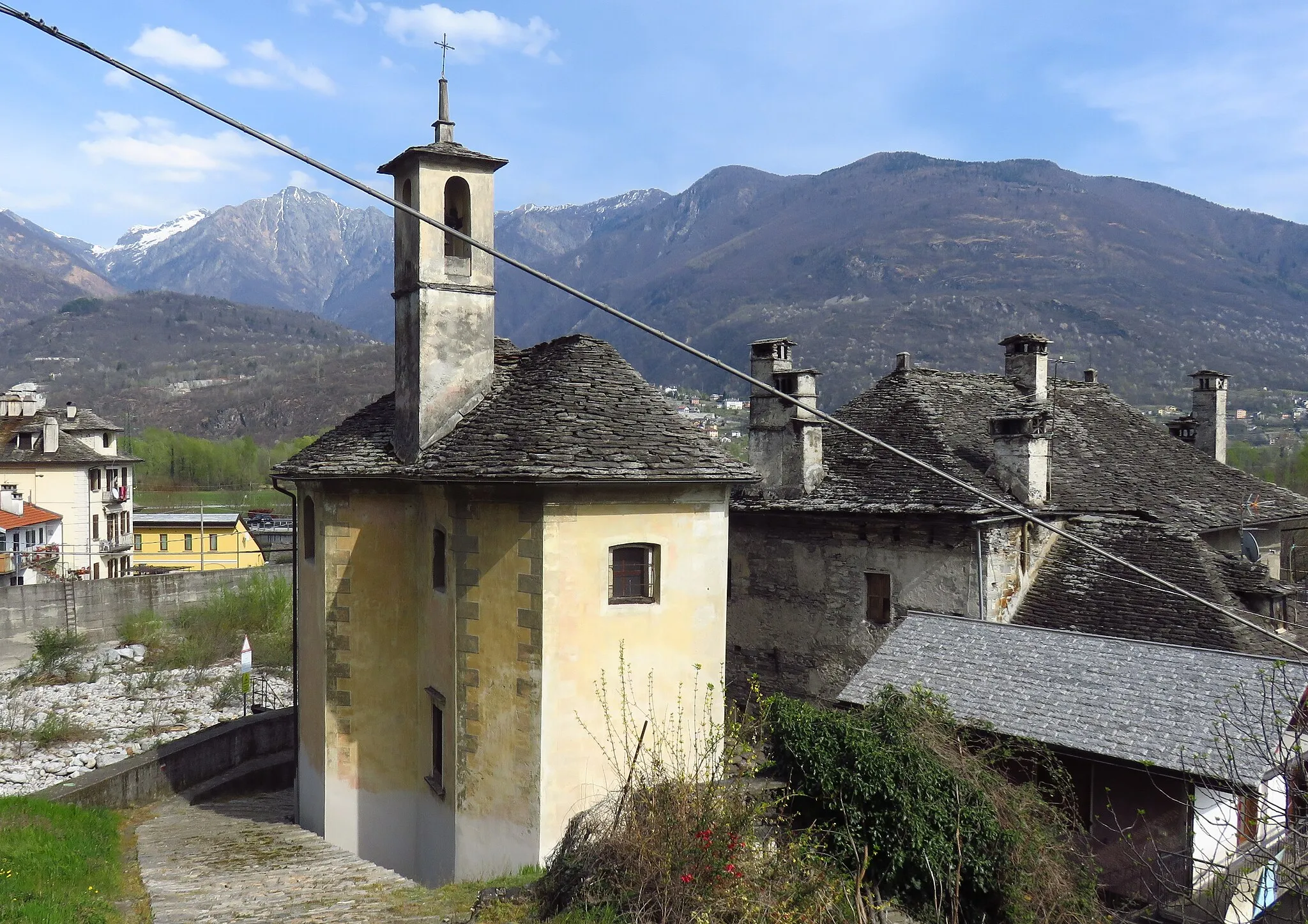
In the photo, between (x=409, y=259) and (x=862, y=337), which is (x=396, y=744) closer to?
(x=409, y=259)

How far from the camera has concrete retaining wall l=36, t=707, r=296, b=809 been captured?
17.5 m

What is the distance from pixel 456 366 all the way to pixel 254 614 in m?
33.2

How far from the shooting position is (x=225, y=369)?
151625 millimetres

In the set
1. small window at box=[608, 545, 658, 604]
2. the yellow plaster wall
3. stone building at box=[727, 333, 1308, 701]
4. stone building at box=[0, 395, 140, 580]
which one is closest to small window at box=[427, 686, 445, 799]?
the yellow plaster wall

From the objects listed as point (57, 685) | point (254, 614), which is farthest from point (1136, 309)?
point (57, 685)

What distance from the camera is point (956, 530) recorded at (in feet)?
58.9

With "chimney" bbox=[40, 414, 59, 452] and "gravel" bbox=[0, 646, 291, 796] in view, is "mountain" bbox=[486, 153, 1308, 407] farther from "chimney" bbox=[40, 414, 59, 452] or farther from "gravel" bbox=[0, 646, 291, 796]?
"gravel" bbox=[0, 646, 291, 796]

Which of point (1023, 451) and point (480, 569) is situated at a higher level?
point (1023, 451)

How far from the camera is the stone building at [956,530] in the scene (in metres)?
17.4

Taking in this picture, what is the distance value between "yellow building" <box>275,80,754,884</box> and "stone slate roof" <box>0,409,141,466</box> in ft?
127

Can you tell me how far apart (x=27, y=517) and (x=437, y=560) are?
40.0m

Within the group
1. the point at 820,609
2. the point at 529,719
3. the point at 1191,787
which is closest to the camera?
the point at 1191,787

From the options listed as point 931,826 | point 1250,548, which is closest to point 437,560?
point 931,826

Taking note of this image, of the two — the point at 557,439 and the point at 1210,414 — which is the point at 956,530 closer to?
the point at 557,439
